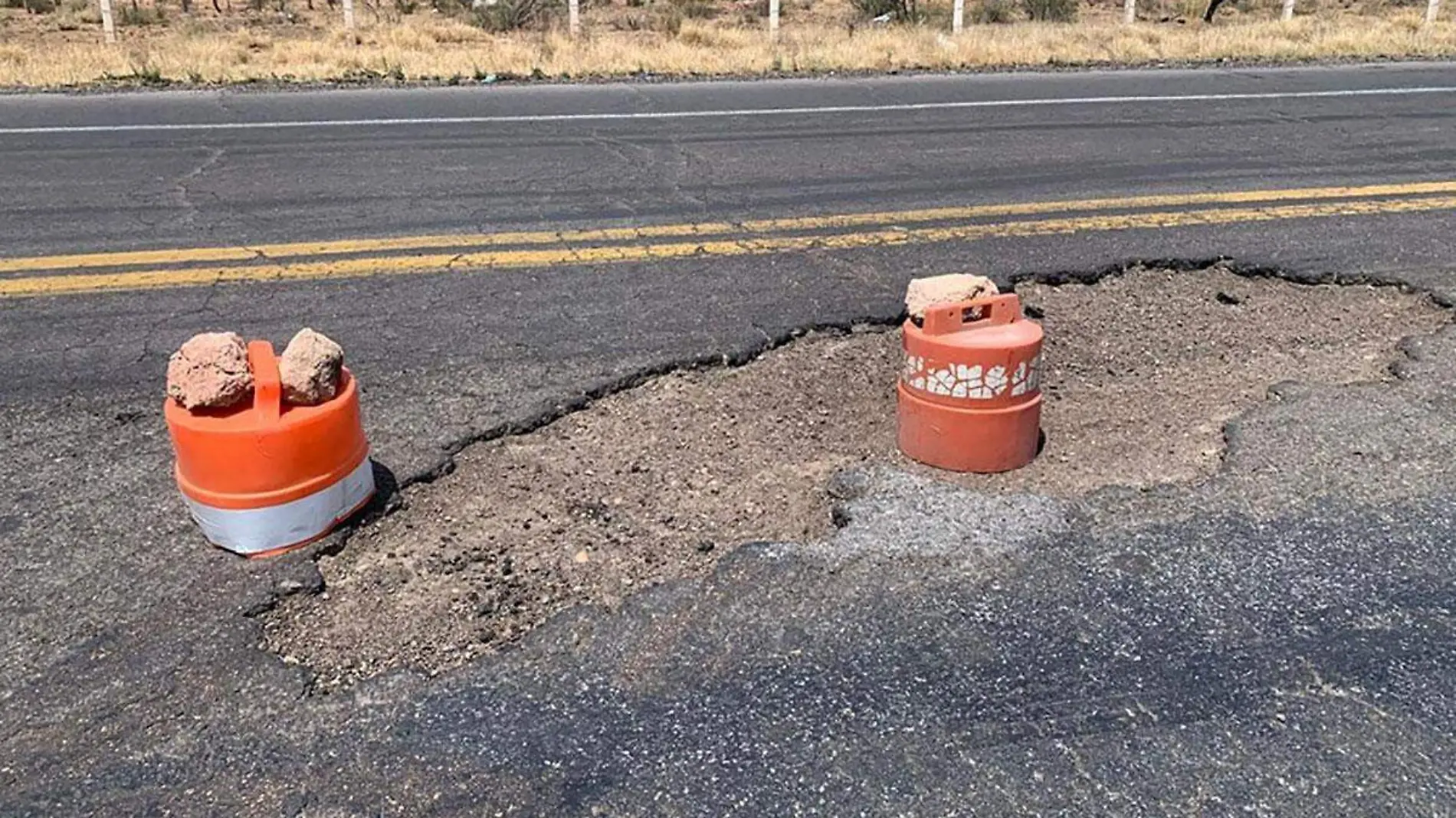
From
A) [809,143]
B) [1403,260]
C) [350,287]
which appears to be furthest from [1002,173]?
[350,287]

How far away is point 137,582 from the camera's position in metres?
3.20

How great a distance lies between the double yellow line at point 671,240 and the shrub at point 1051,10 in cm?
1592

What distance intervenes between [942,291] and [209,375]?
2202 millimetres

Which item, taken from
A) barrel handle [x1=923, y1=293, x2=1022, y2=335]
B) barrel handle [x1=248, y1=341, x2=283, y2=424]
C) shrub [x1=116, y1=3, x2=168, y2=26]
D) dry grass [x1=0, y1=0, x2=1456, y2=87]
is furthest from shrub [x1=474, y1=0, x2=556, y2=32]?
barrel handle [x1=248, y1=341, x2=283, y2=424]

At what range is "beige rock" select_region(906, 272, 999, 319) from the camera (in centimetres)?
379

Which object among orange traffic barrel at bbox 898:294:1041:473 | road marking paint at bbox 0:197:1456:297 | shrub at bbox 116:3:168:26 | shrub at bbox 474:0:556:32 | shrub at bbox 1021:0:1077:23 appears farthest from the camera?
shrub at bbox 1021:0:1077:23

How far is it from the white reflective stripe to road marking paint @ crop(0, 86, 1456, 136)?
6921 millimetres

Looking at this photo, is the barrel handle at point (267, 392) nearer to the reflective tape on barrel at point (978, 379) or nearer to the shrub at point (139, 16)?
the reflective tape on barrel at point (978, 379)

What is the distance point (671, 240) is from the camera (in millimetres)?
6293

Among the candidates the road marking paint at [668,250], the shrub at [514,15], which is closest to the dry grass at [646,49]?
the shrub at [514,15]

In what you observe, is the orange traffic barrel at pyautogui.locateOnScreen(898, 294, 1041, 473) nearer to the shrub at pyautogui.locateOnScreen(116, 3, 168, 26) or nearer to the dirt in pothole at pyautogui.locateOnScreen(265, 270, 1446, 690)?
the dirt in pothole at pyautogui.locateOnScreen(265, 270, 1446, 690)

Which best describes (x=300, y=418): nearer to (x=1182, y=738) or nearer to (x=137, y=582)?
(x=137, y=582)

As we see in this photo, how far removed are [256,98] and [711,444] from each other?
29.1 feet

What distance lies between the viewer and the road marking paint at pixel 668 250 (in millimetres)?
5578
